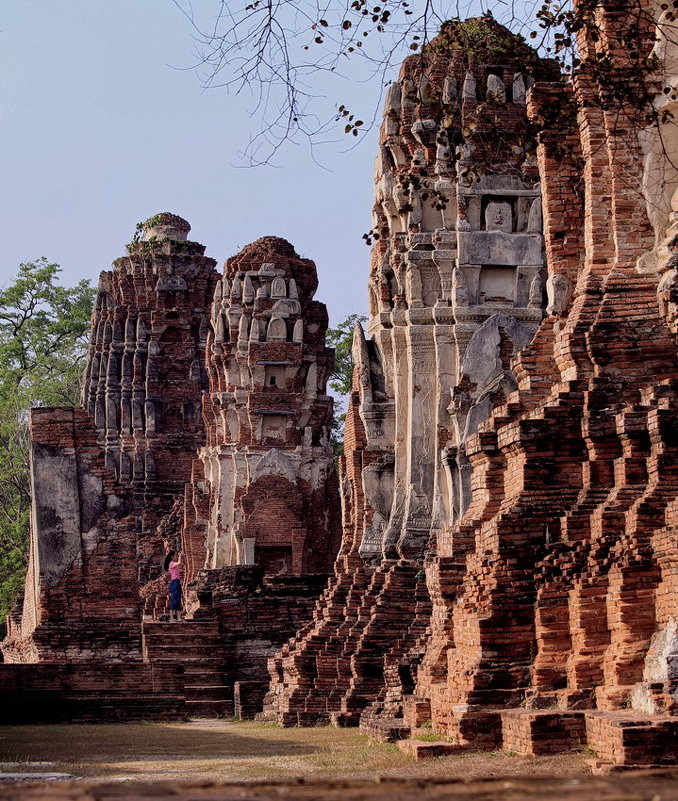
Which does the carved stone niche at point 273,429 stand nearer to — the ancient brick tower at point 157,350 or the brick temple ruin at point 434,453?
the brick temple ruin at point 434,453

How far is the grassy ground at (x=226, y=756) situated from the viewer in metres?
10.1

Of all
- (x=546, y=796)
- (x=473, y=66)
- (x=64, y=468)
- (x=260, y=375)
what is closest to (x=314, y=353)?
(x=260, y=375)

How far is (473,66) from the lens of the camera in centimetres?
2161

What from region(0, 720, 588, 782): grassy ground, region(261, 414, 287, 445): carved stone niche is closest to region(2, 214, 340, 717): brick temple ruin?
region(261, 414, 287, 445): carved stone niche

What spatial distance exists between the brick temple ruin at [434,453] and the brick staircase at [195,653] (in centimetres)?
5

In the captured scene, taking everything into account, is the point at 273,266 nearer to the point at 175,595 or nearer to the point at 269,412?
the point at 269,412

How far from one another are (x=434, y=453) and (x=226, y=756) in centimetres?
894

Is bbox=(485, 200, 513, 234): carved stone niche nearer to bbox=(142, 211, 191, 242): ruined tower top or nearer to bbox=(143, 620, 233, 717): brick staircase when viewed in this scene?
bbox=(143, 620, 233, 717): brick staircase

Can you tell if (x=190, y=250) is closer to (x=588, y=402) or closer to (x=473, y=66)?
(x=473, y=66)

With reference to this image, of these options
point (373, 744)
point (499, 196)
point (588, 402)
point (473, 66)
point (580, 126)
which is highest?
point (473, 66)

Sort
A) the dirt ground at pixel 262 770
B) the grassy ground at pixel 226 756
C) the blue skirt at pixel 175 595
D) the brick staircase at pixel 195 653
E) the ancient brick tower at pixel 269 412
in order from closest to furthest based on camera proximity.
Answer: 1. the dirt ground at pixel 262 770
2. the grassy ground at pixel 226 756
3. the brick staircase at pixel 195 653
4. the blue skirt at pixel 175 595
5. the ancient brick tower at pixel 269 412

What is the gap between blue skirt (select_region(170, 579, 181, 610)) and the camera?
101 feet

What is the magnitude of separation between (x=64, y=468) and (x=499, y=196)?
337 inches

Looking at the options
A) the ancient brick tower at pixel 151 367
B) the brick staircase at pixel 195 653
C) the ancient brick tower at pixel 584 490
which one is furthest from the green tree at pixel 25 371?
the ancient brick tower at pixel 584 490
